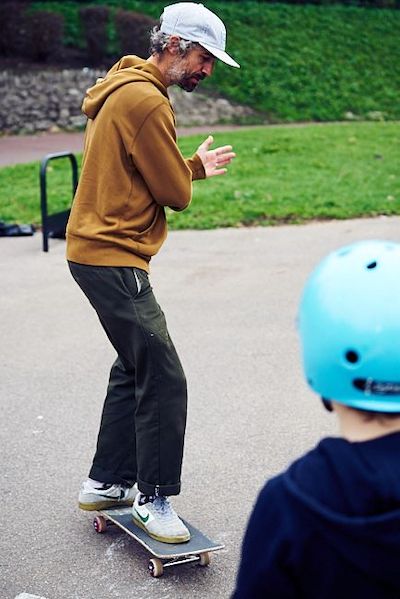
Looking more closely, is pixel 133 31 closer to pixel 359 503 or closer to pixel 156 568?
pixel 156 568

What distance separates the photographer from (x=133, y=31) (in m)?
23.7

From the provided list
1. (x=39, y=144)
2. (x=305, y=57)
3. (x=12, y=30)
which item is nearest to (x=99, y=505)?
(x=39, y=144)

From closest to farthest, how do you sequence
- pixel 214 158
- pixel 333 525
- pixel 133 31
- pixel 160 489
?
pixel 333 525 < pixel 160 489 < pixel 214 158 < pixel 133 31

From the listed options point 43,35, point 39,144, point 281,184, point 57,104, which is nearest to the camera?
point 281,184

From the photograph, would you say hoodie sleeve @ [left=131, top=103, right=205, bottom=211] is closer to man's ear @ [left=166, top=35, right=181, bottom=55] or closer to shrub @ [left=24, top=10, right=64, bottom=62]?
man's ear @ [left=166, top=35, right=181, bottom=55]

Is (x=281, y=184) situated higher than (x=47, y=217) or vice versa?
(x=47, y=217)

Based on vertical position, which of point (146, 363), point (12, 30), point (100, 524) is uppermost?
point (146, 363)

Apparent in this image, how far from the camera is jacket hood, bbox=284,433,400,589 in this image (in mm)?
1822

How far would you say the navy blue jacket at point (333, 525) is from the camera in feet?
6.00

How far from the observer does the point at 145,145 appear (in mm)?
3990

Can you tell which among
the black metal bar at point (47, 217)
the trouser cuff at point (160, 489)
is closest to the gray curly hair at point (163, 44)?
the trouser cuff at point (160, 489)

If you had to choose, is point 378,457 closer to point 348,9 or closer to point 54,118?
point 54,118

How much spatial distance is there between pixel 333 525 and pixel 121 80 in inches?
101

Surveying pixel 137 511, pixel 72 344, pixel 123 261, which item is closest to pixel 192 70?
pixel 123 261
